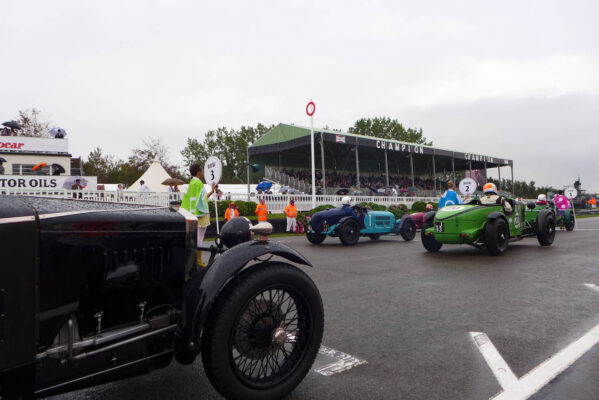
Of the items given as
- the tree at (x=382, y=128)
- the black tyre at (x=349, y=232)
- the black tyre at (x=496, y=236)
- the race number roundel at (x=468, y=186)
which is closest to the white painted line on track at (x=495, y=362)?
the black tyre at (x=496, y=236)

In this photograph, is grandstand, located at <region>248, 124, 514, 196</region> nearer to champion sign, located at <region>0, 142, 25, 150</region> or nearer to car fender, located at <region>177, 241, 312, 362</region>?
champion sign, located at <region>0, 142, 25, 150</region>

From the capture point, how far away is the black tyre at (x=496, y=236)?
828cm

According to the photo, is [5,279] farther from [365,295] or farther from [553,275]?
[553,275]

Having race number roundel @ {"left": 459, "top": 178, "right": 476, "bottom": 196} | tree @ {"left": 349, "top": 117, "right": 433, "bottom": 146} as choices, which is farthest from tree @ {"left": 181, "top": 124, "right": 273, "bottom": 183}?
race number roundel @ {"left": 459, "top": 178, "right": 476, "bottom": 196}

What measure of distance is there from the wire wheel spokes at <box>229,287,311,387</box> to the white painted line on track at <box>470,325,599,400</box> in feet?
3.97

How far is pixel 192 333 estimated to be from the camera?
2.18m

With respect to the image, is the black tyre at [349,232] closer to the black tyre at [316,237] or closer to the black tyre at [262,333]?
the black tyre at [316,237]

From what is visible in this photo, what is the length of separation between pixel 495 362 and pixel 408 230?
9831 millimetres

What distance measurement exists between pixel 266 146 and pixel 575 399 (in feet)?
95.7

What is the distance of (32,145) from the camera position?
25.7 metres

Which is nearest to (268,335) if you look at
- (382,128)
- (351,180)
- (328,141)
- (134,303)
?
→ (134,303)

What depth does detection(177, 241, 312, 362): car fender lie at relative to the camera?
2.18 m

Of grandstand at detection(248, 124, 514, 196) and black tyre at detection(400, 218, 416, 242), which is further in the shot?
grandstand at detection(248, 124, 514, 196)

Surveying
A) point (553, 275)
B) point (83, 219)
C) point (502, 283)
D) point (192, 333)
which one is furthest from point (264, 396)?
point (553, 275)
